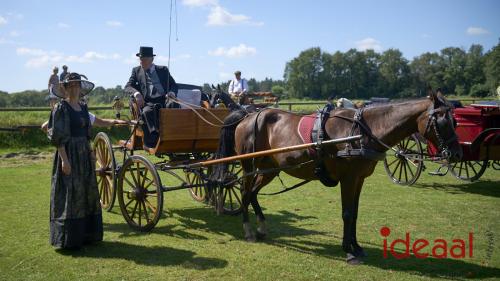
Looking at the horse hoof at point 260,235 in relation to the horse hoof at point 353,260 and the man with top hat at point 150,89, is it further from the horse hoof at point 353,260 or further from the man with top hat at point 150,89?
the man with top hat at point 150,89

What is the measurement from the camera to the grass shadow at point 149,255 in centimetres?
521

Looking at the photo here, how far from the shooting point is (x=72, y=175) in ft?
18.1

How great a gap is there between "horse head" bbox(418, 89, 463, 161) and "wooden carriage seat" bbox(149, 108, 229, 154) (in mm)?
3289

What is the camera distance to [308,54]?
68438mm

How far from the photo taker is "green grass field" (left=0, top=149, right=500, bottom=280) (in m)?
4.90

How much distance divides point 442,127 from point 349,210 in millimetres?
1448

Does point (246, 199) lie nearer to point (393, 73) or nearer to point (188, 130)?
point (188, 130)

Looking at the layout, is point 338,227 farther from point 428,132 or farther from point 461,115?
point 461,115

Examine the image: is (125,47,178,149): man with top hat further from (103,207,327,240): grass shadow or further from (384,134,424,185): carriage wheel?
(384,134,424,185): carriage wheel

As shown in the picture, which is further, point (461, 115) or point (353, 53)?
point (353, 53)

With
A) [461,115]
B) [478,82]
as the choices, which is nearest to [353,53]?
[478,82]

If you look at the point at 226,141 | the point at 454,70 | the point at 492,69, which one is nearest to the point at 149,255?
the point at 226,141

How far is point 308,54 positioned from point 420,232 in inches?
2520

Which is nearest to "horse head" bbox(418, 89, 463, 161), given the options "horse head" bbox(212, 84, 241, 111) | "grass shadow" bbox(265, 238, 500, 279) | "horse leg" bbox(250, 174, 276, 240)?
"grass shadow" bbox(265, 238, 500, 279)
